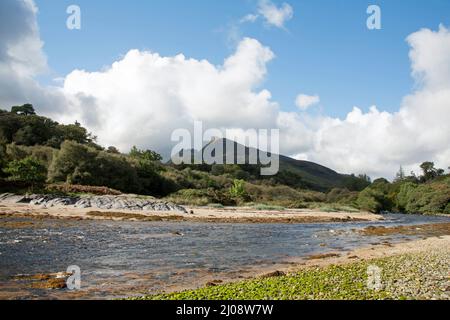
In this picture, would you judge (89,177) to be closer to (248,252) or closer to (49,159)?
(49,159)

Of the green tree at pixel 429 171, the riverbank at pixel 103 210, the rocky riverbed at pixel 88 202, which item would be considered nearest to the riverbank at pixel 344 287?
the riverbank at pixel 103 210

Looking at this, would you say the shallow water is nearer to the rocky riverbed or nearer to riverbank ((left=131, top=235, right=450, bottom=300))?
riverbank ((left=131, top=235, right=450, bottom=300))

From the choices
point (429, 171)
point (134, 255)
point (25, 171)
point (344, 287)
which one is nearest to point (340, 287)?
point (344, 287)

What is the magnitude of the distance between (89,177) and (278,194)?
69.7m

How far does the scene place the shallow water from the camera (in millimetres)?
14641

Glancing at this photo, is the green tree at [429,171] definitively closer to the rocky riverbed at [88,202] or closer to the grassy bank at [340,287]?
the rocky riverbed at [88,202]

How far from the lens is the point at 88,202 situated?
5341 cm

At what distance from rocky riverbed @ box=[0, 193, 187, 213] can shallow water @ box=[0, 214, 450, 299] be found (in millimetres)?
20301

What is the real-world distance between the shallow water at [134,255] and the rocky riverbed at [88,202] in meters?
20.3

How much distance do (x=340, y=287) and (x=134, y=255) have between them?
487 inches

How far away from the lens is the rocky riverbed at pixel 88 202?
167 ft

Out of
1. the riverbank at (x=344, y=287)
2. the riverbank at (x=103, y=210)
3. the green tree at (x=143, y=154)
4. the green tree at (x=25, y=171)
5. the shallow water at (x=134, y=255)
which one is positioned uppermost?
the green tree at (x=143, y=154)

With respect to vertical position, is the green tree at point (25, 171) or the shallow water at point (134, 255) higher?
the green tree at point (25, 171)
